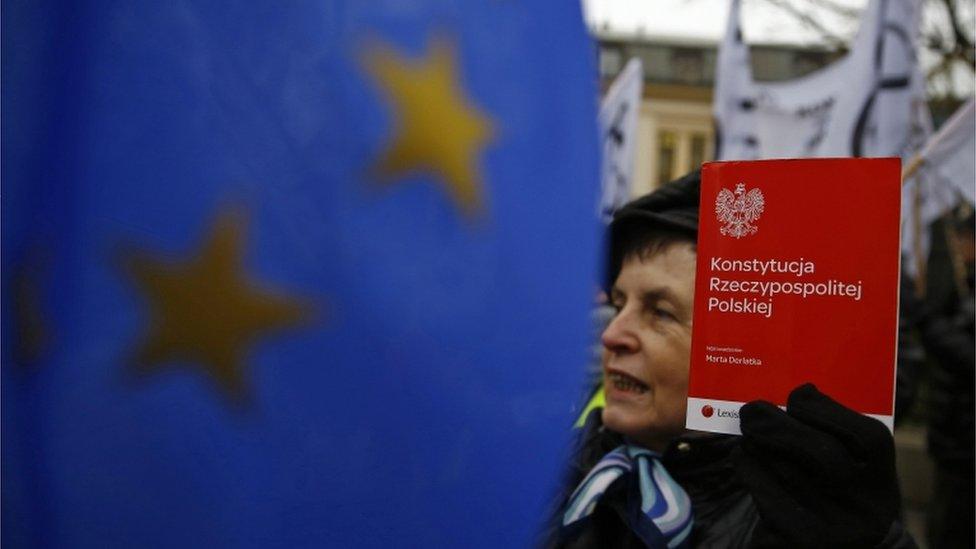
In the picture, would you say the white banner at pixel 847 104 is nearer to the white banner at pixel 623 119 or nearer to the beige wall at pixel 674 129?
the white banner at pixel 623 119

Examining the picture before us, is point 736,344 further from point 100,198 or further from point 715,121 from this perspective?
point 715,121

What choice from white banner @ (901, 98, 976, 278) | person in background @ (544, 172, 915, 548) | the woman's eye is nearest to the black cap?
person in background @ (544, 172, 915, 548)

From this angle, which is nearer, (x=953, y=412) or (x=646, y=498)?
(x=646, y=498)

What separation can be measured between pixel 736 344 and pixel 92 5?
75 centimetres

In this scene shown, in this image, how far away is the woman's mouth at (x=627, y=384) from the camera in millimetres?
1512

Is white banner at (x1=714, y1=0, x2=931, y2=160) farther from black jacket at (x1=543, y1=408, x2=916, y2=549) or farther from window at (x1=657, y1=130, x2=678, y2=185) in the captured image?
window at (x1=657, y1=130, x2=678, y2=185)

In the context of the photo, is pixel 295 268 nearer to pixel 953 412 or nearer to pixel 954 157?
pixel 954 157

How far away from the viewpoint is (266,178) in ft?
1.72

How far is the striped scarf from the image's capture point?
52.1 inches

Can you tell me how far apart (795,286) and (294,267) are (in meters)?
0.66

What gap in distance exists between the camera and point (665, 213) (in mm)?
1527

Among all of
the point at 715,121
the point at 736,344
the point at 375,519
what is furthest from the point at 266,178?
the point at 715,121

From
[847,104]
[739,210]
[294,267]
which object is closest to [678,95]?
[847,104]

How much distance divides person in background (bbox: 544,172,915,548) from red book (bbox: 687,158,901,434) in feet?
0.12
